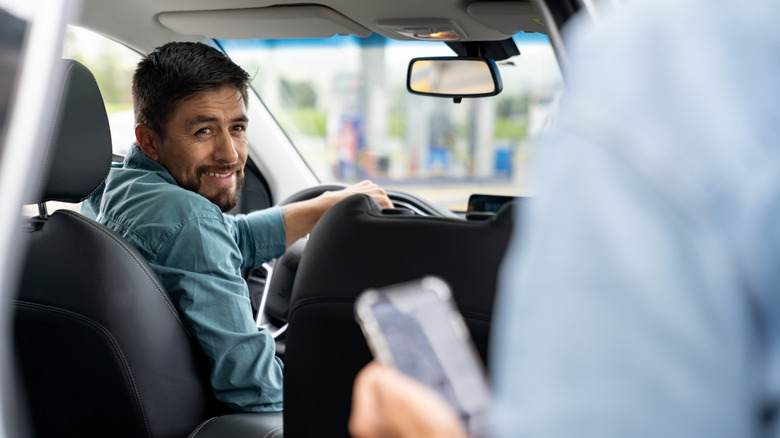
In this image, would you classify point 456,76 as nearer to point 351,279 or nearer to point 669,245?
point 351,279

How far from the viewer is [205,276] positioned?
1.81 m

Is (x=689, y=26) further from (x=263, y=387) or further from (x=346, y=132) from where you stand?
(x=346, y=132)

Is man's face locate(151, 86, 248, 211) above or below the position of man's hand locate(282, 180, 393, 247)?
above

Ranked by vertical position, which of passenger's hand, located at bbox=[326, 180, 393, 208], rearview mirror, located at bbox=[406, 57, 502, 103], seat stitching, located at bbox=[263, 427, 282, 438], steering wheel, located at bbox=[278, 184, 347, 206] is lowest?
seat stitching, located at bbox=[263, 427, 282, 438]

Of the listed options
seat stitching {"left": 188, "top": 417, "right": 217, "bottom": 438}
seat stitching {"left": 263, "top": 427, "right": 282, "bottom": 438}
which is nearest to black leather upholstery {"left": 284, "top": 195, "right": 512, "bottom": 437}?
seat stitching {"left": 263, "top": 427, "right": 282, "bottom": 438}

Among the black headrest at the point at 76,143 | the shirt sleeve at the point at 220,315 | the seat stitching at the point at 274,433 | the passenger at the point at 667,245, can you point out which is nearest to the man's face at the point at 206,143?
the shirt sleeve at the point at 220,315

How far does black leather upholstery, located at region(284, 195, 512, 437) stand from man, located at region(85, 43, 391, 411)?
370 millimetres

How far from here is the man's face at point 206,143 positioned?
6.70 ft

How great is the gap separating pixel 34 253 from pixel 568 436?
4.74 feet

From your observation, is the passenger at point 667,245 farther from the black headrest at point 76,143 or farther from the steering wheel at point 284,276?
the steering wheel at point 284,276

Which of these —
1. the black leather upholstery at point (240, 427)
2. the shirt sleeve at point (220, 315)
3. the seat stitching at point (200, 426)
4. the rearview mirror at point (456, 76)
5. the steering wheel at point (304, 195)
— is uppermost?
the rearview mirror at point (456, 76)

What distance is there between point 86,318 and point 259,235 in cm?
70

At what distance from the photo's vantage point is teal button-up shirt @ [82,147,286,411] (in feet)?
5.82

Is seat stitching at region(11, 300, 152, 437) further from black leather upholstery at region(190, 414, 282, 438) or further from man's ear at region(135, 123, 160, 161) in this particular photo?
man's ear at region(135, 123, 160, 161)
